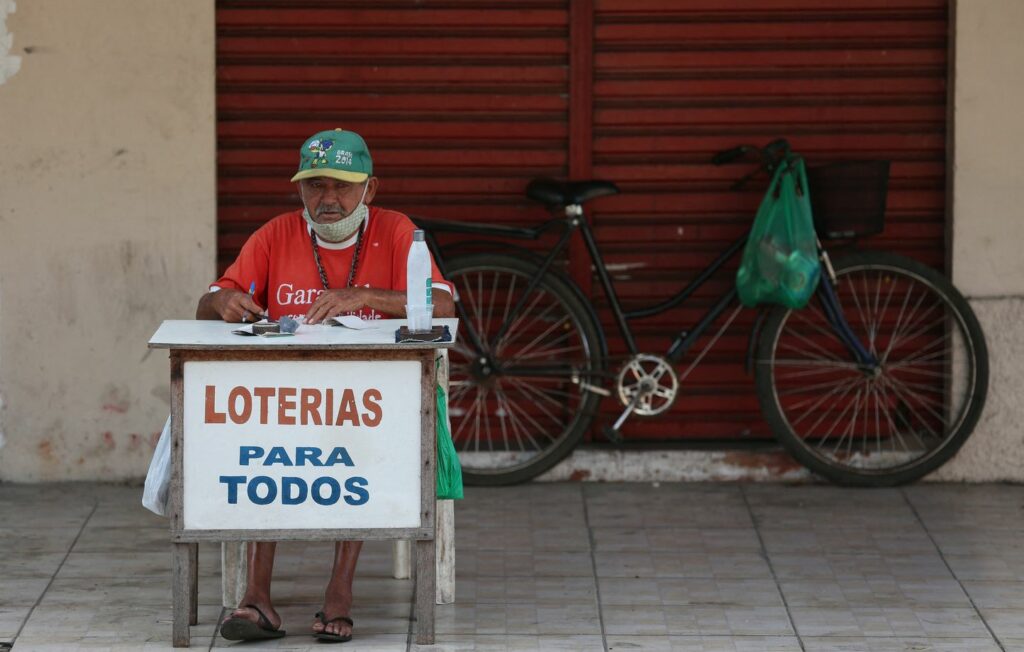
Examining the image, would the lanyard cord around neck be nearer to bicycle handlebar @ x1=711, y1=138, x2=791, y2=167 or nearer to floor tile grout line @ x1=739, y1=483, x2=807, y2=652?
floor tile grout line @ x1=739, y1=483, x2=807, y2=652

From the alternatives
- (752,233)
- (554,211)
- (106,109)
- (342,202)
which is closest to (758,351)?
(752,233)

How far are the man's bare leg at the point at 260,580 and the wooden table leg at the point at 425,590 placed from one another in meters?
0.47

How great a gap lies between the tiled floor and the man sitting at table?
0.15 m

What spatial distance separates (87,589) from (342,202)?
1.70 meters

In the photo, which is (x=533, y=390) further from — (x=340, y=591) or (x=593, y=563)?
(x=340, y=591)

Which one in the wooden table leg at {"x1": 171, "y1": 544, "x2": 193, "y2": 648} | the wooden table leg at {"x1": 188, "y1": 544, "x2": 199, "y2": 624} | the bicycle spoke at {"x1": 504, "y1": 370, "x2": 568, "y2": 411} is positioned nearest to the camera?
the wooden table leg at {"x1": 171, "y1": 544, "x2": 193, "y2": 648}

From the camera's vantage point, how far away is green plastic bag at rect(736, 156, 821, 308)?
7.31 m

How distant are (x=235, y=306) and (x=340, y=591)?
3.23 ft

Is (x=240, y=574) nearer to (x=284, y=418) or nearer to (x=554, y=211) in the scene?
(x=284, y=418)

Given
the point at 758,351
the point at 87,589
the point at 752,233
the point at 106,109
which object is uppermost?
the point at 106,109

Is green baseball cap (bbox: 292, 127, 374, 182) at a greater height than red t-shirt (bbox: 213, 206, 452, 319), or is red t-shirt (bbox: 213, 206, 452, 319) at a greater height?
green baseball cap (bbox: 292, 127, 374, 182)

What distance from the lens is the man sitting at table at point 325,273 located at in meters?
5.59

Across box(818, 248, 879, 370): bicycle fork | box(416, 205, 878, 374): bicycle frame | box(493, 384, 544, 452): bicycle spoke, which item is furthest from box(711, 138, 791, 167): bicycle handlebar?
box(493, 384, 544, 452): bicycle spoke

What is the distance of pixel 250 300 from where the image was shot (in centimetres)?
568
